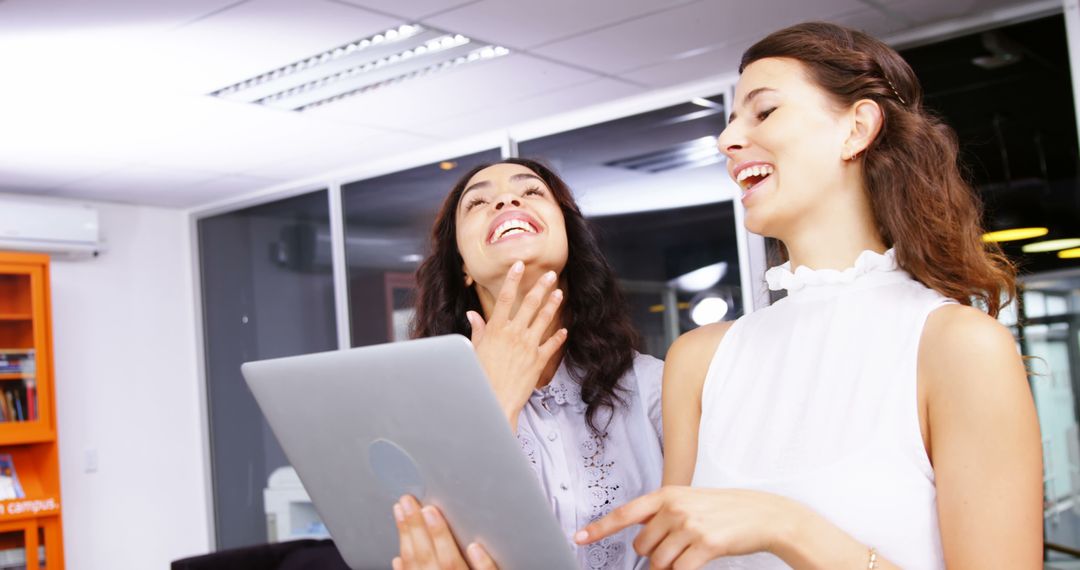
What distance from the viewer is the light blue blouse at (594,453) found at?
1.69m

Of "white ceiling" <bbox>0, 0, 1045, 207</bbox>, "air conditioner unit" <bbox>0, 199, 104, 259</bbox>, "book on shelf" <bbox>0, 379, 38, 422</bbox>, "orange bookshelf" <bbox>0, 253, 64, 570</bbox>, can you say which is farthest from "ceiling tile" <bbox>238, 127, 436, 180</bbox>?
"book on shelf" <bbox>0, 379, 38, 422</bbox>

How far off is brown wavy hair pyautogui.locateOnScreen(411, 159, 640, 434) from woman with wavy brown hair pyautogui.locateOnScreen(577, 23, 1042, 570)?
16.4 inches

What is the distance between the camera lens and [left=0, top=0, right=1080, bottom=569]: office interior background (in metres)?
3.66

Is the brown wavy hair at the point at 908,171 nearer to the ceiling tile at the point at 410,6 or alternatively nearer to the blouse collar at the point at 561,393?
the blouse collar at the point at 561,393

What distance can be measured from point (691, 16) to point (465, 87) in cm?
112

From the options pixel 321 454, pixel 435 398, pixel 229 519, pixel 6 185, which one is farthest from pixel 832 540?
→ pixel 229 519

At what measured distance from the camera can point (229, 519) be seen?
6535 millimetres

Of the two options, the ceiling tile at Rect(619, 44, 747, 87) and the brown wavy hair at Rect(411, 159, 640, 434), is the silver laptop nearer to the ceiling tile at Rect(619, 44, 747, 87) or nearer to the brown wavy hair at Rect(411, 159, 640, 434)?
the brown wavy hair at Rect(411, 159, 640, 434)

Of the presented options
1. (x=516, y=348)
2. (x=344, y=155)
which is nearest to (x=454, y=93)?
(x=344, y=155)

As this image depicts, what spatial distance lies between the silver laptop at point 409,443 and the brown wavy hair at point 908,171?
21.1 inches

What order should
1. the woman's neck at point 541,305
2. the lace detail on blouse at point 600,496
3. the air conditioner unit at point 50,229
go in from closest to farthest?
the lace detail on blouse at point 600,496, the woman's neck at point 541,305, the air conditioner unit at point 50,229

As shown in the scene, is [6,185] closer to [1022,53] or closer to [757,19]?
[757,19]

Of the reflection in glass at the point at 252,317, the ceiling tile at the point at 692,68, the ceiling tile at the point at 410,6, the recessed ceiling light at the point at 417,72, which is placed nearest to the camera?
the ceiling tile at the point at 410,6

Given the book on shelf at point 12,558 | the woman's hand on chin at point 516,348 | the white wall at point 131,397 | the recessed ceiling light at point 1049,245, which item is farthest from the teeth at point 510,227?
the white wall at point 131,397
